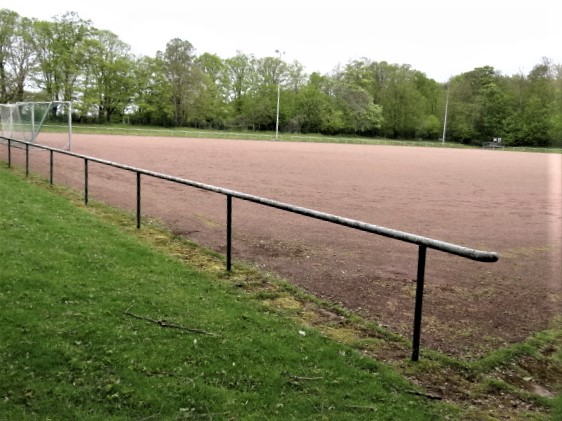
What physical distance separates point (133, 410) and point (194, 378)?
0.48 m

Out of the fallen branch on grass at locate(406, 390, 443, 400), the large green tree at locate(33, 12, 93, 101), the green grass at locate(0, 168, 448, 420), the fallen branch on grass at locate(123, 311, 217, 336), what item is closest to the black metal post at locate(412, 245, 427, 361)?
the green grass at locate(0, 168, 448, 420)

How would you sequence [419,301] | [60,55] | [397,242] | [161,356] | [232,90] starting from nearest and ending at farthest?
[161,356]
[419,301]
[397,242]
[60,55]
[232,90]

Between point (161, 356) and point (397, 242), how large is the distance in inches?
228

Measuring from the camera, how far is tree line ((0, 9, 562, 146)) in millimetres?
63812

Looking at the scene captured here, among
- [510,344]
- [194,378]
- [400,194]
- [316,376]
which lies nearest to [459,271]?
[510,344]

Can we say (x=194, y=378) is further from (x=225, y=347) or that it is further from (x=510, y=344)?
(x=510, y=344)

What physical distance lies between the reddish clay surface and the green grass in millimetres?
1236

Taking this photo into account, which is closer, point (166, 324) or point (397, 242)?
point (166, 324)

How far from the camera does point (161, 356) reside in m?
3.61

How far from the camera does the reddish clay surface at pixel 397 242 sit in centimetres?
525

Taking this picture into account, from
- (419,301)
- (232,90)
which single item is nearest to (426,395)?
(419,301)

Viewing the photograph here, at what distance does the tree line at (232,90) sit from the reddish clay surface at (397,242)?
126 feet

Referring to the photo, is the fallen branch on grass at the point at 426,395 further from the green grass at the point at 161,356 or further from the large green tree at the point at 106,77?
the large green tree at the point at 106,77

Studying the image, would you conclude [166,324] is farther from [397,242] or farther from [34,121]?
[34,121]
